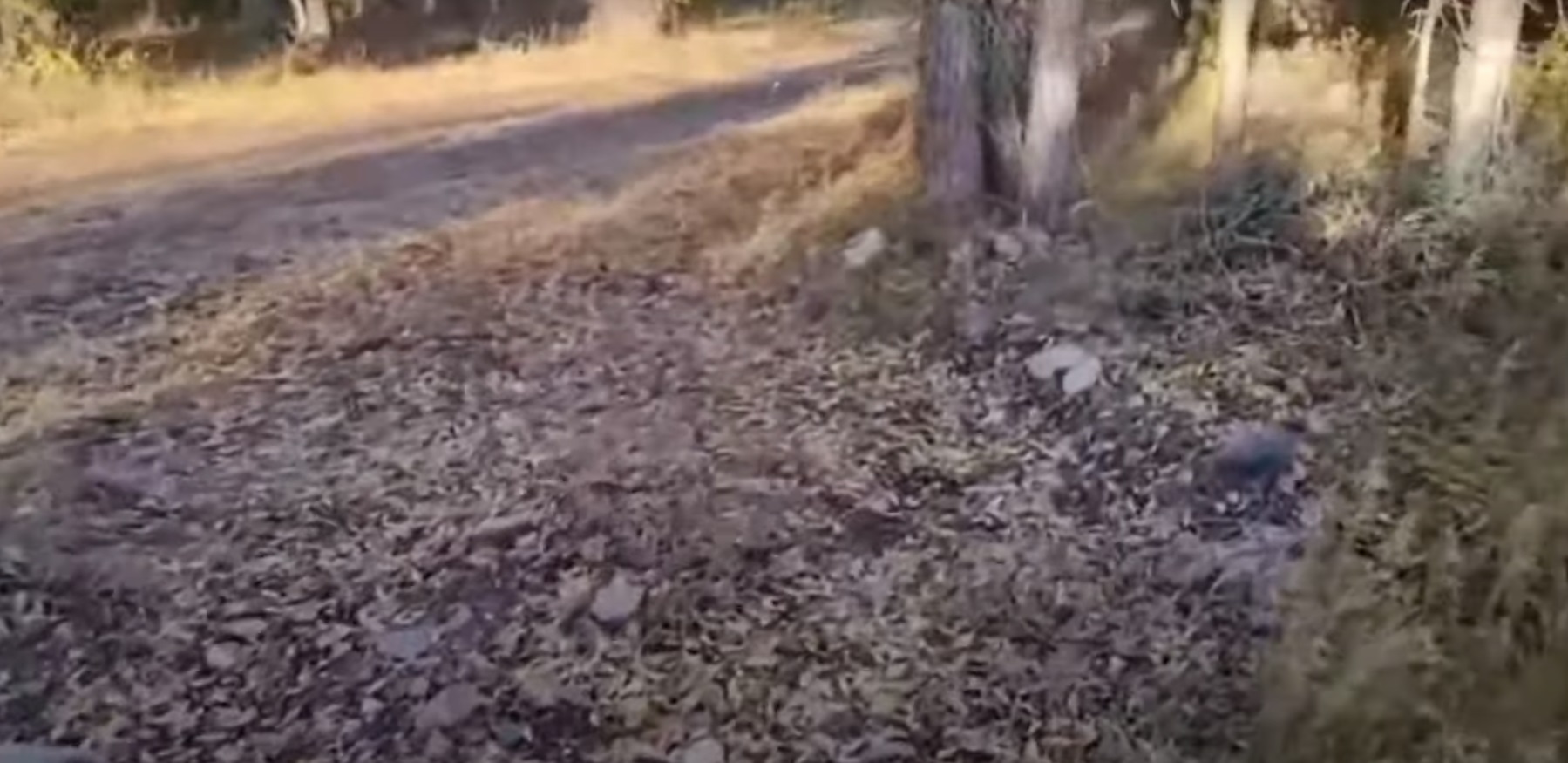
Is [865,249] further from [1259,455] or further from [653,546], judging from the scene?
[653,546]

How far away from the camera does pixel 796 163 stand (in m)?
8.57

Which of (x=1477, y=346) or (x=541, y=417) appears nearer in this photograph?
(x=1477, y=346)

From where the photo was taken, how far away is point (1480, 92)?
6.40m

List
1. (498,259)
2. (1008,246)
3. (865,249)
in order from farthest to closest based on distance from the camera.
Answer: (498,259), (865,249), (1008,246)

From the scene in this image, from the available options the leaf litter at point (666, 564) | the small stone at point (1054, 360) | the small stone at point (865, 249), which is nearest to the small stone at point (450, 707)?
the leaf litter at point (666, 564)

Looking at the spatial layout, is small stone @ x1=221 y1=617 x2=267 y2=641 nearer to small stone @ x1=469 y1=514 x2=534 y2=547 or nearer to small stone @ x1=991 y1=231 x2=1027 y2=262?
small stone @ x1=469 y1=514 x2=534 y2=547

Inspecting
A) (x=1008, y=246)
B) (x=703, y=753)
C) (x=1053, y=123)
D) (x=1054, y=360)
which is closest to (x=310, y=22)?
(x=1053, y=123)

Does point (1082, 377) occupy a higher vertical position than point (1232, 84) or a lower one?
lower

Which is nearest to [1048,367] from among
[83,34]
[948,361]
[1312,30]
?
[948,361]

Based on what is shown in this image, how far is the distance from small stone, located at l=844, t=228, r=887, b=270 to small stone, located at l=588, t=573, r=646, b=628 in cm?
223

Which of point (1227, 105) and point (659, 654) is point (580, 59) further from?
point (659, 654)

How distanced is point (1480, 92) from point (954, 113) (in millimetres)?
1788

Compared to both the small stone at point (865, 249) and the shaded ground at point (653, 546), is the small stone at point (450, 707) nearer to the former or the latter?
the shaded ground at point (653, 546)

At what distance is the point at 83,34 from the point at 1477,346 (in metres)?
11.1
